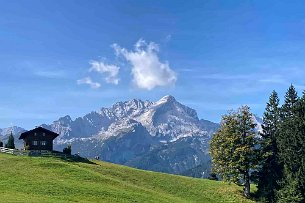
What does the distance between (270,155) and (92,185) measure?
3825cm

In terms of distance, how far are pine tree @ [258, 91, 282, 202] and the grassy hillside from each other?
5154 millimetres

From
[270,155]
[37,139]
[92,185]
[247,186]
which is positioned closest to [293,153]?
[270,155]

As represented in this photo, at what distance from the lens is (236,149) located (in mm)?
87688

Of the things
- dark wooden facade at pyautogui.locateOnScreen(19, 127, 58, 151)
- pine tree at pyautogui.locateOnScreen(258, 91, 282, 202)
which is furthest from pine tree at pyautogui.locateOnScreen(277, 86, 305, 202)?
dark wooden facade at pyautogui.locateOnScreen(19, 127, 58, 151)

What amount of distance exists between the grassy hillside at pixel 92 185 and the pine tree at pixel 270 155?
16.9 feet

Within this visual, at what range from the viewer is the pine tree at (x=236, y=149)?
3447 inches

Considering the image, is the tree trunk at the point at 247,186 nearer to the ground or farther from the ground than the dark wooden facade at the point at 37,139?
nearer to the ground

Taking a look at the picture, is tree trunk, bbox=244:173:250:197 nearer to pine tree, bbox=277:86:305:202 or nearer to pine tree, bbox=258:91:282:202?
pine tree, bbox=258:91:282:202

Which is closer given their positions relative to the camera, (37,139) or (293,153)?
(293,153)

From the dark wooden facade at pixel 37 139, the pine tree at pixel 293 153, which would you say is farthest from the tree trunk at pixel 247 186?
the dark wooden facade at pixel 37 139

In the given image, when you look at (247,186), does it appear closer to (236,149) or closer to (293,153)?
(236,149)

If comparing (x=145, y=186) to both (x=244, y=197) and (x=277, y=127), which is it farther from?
(x=277, y=127)

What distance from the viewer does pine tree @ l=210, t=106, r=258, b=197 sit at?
8756 cm

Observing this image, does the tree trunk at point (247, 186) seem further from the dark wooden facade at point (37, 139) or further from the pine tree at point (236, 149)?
the dark wooden facade at point (37, 139)
